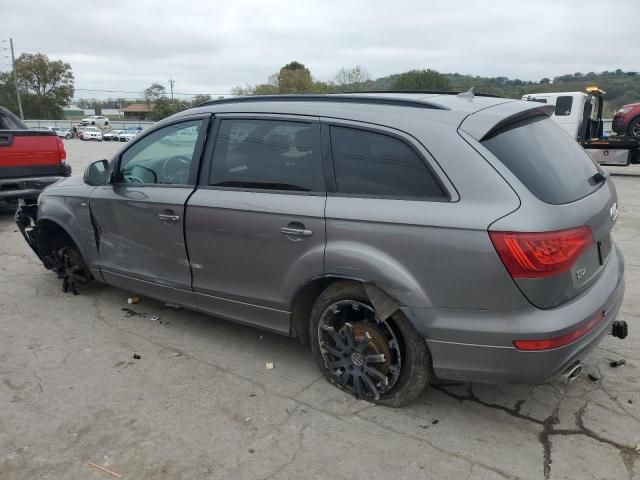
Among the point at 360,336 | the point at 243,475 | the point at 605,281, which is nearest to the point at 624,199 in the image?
the point at 605,281

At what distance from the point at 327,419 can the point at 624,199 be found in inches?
411

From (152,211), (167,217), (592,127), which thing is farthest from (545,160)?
(592,127)

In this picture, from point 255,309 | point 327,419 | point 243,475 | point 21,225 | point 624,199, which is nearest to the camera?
point 243,475

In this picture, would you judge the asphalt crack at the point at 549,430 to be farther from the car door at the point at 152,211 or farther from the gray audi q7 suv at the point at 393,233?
the car door at the point at 152,211

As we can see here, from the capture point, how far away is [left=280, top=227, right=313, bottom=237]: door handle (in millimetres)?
3090

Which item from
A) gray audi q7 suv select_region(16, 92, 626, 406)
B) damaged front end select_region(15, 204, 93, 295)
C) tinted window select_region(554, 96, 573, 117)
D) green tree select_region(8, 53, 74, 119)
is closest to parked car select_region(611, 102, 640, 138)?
tinted window select_region(554, 96, 573, 117)

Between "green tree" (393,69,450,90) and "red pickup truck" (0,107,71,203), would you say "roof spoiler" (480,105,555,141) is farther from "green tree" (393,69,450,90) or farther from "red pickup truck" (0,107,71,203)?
"green tree" (393,69,450,90)

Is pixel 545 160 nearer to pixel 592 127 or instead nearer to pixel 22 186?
pixel 22 186

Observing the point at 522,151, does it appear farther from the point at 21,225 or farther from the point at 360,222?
the point at 21,225

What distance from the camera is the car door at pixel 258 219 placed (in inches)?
124

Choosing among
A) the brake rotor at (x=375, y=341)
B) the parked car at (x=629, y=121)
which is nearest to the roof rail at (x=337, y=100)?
the brake rotor at (x=375, y=341)

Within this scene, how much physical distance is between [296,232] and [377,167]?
62 centimetres

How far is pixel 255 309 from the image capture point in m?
3.52

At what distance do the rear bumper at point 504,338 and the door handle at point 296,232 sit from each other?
729mm
